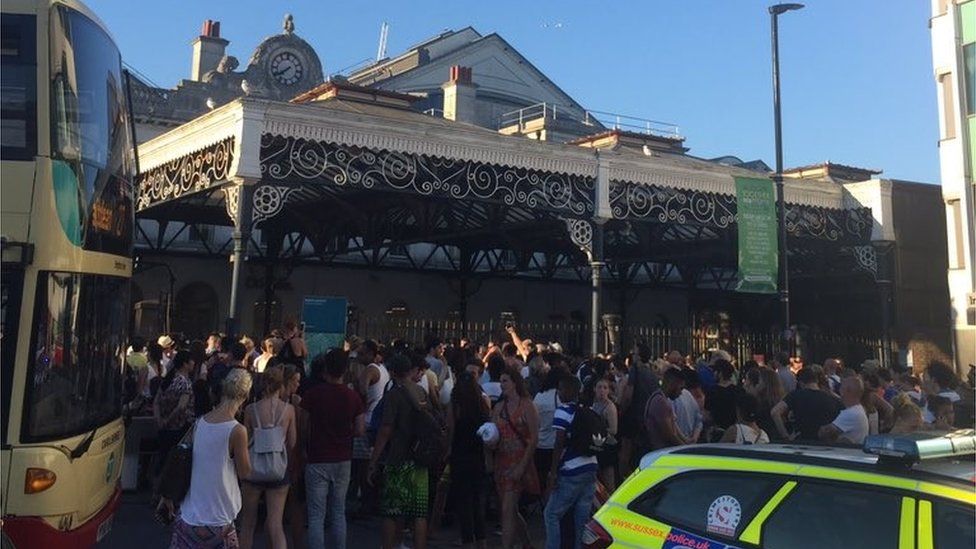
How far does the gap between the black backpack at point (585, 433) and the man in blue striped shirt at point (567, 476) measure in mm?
27

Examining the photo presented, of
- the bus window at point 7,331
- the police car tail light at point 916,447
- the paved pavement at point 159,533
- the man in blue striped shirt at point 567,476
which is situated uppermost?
the bus window at point 7,331

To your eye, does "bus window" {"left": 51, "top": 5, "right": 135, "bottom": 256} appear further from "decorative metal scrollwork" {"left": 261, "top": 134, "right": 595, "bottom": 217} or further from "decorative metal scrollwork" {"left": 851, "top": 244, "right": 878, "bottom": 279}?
"decorative metal scrollwork" {"left": 851, "top": 244, "right": 878, "bottom": 279}

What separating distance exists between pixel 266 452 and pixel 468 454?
86.5 inches

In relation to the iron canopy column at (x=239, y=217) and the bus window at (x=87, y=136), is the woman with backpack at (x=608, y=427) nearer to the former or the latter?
the bus window at (x=87, y=136)

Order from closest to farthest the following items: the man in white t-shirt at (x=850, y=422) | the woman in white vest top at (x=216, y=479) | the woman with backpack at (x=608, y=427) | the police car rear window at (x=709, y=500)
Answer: the police car rear window at (x=709, y=500), the woman in white vest top at (x=216, y=479), the man in white t-shirt at (x=850, y=422), the woman with backpack at (x=608, y=427)

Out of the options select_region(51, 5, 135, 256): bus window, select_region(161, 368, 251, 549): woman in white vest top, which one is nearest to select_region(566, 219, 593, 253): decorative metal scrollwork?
select_region(51, 5, 135, 256): bus window

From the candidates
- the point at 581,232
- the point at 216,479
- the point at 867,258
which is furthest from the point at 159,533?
the point at 867,258

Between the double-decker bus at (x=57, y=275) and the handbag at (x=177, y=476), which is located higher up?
the double-decker bus at (x=57, y=275)

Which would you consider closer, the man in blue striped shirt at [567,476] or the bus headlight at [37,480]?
the bus headlight at [37,480]

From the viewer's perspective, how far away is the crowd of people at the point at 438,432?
6203 mm

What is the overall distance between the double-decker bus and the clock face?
3172cm

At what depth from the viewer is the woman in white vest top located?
5.34 m

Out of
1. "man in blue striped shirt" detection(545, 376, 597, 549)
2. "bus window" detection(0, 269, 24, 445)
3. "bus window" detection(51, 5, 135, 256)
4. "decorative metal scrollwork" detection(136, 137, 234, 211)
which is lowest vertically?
"man in blue striped shirt" detection(545, 376, 597, 549)

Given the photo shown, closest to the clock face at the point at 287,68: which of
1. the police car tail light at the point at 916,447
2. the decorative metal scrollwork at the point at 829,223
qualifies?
the decorative metal scrollwork at the point at 829,223
